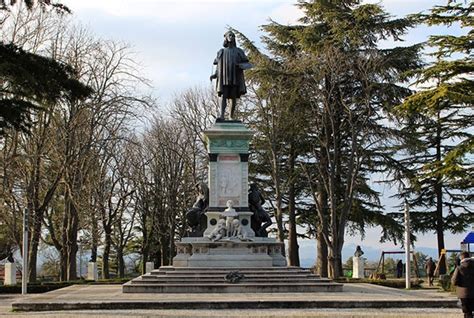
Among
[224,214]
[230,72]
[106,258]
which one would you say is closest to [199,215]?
[224,214]

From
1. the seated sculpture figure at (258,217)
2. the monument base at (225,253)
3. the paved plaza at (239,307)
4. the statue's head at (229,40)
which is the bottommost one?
the paved plaza at (239,307)

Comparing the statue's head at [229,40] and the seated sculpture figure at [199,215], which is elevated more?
the statue's head at [229,40]

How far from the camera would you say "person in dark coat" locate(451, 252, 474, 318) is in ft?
43.3

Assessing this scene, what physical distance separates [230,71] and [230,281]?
327 inches

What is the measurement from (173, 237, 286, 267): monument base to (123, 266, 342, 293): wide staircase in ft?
1.85

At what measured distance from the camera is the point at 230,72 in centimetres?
2609

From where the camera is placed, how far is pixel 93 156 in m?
34.6

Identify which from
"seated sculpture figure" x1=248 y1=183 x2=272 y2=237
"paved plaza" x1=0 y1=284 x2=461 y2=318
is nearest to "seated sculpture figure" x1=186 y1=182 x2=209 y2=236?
"seated sculpture figure" x1=248 y1=183 x2=272 y2=237

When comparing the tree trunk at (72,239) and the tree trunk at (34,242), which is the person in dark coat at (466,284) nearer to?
the tree trunk at (34,242)

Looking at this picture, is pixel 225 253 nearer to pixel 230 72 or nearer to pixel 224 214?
pixel 224 214

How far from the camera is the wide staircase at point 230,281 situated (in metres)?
20.5

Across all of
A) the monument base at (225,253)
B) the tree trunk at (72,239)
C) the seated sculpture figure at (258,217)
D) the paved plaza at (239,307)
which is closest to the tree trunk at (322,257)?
the tree trunk at (72,239)

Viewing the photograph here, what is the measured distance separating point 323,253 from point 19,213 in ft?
49.5

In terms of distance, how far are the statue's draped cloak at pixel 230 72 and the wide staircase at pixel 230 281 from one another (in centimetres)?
686
